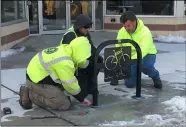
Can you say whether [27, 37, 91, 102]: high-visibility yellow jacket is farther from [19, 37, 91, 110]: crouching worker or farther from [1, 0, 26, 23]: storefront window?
[1, 0, 26, 23]: storefront window

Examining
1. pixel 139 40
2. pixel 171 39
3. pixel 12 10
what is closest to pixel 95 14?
pixel 171 39

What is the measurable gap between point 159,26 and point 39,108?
306 inches

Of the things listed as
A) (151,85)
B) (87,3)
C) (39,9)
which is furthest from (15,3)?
(151,85)

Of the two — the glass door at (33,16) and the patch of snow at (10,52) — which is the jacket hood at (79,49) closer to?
the patch of snow at (10,52)

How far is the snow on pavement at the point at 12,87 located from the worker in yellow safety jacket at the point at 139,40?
62.2 inches

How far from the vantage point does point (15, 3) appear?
11.1 m

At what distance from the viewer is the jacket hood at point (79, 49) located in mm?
4859

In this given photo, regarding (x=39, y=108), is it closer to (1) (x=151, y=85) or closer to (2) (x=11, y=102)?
(2) (x=11, y=102)

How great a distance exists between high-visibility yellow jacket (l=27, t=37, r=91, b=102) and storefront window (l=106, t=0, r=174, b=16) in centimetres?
771

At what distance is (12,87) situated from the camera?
20.1 ft

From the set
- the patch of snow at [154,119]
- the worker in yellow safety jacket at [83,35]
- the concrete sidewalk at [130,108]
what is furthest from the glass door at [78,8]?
the patch of snow at [154,119]

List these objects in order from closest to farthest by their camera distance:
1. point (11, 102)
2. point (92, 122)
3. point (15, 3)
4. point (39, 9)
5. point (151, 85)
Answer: point (92, 122), point (11, 102), point (151, 85), point (15, 3), point (39, 9)

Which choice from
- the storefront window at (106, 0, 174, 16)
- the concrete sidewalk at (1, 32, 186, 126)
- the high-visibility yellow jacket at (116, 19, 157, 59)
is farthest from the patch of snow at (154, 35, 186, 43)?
the high-visibility yellow jacket at (116, 19, 157, 59)

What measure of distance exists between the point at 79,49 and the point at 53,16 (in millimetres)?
7607
